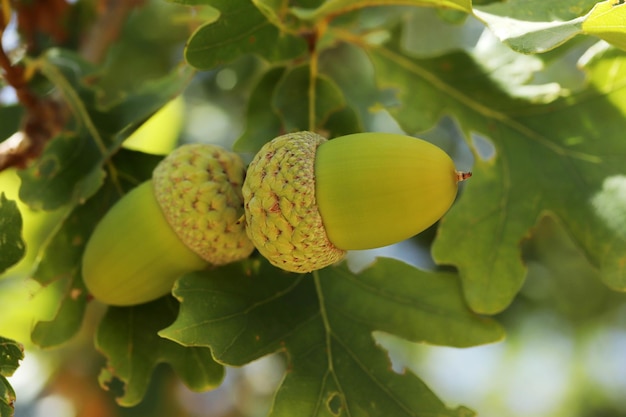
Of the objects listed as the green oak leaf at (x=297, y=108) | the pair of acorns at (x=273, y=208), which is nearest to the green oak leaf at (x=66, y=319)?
the pair of acorns at (x=273, y=208)

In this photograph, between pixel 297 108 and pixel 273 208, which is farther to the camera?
pixel 297 108

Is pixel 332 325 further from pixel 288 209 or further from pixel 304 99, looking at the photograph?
pixel 304 99

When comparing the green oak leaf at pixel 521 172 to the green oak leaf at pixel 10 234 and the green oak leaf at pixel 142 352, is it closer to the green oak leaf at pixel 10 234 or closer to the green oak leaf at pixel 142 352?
the green oak leaf at pixel 142 352

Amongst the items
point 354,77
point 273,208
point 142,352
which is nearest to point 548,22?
point 273,208

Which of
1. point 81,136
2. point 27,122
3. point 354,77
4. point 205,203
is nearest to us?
point 205,203

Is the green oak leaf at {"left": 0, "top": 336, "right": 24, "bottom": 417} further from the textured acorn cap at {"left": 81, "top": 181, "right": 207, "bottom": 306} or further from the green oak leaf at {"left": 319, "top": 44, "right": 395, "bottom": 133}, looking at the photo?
the green oak leaf at {"left": 319, "top": 44, "right": 395, "bottom": 133}

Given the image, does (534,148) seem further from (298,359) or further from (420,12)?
(420,12)

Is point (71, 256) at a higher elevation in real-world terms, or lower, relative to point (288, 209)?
lower

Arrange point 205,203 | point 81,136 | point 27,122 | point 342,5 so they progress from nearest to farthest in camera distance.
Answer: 1. point 205,203
2. point 342,5
3. point 81,136
4. point 27,122
